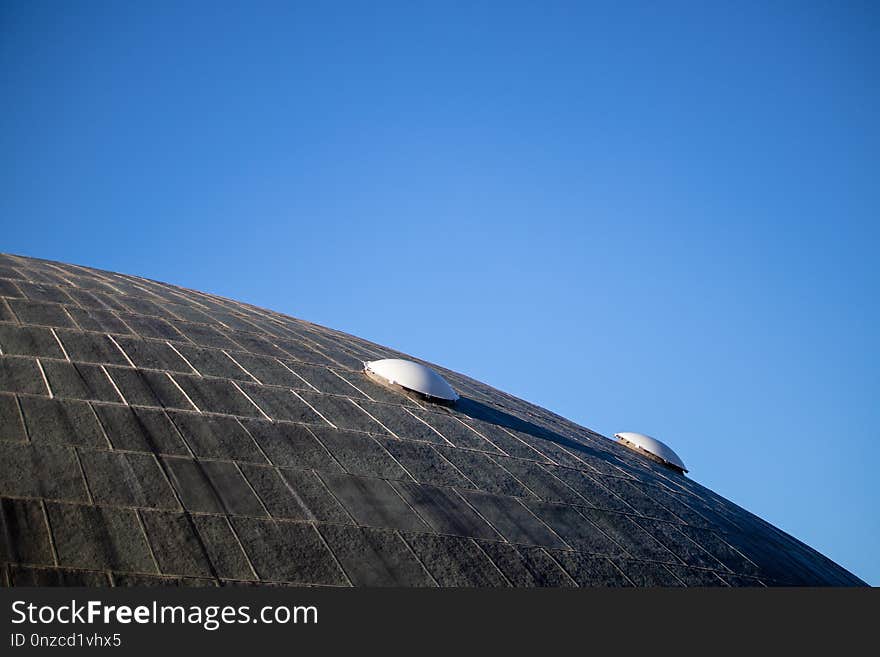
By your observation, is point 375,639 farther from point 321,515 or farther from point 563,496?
point 563,496

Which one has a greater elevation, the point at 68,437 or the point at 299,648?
the point at 68,437

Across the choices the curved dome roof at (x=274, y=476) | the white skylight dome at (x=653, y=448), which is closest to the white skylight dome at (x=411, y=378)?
the curved dome roof at (x=274, y=476)

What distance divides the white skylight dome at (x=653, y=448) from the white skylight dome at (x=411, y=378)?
23.5ft

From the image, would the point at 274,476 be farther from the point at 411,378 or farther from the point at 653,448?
the point at 653,448

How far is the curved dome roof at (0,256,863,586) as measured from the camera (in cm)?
1081

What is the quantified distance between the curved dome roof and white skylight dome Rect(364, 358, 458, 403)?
0.24 metres

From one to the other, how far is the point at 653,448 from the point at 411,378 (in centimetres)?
849

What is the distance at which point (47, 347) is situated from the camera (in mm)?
14406

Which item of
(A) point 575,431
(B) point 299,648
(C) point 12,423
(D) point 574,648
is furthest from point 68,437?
(A) point 575,431

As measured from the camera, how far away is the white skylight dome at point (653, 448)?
78.1 ft

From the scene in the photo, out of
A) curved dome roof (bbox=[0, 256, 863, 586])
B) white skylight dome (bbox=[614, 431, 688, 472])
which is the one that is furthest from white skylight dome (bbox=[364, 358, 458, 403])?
white skylight dome (bbox=[614, 431, 688, 472])

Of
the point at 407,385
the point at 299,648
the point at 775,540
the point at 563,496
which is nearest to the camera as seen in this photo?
the point at 299,648

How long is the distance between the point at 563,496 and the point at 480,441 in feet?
6.19

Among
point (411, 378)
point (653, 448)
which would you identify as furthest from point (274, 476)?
point (653, 448)
